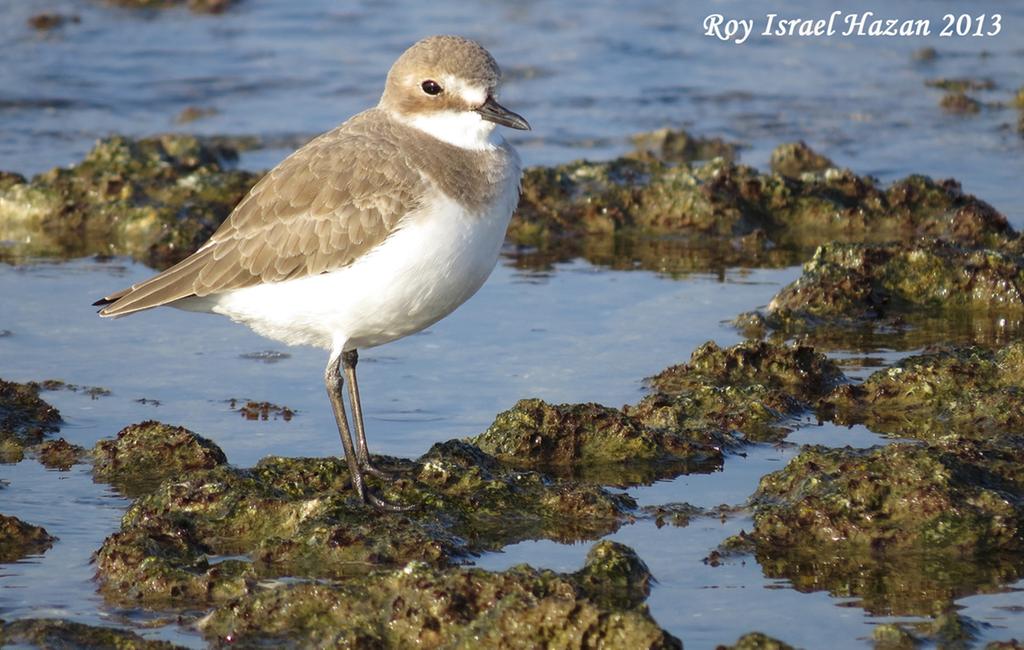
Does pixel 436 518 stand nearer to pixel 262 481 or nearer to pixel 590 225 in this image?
pixel 262 481

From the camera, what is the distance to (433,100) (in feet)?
25.0

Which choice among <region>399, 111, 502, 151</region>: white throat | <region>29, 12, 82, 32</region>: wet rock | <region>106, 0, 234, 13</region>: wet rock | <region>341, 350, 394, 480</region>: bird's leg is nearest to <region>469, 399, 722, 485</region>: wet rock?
<region>341, 350, 394, 480</region>: bird's leg

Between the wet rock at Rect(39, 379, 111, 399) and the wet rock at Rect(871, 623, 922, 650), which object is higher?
the wet rock at Rect(39, 379, 111, 399)

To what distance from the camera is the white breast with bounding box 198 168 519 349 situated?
7145mm

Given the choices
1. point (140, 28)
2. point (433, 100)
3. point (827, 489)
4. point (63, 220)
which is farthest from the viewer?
point (140, 28)

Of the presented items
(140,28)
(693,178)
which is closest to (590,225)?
(693,178)

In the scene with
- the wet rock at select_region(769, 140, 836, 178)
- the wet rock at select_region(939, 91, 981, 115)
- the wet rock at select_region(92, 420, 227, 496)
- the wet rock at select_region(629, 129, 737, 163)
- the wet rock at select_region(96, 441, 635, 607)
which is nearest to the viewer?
the wet rock at select_region(96, 441, 635, 607)

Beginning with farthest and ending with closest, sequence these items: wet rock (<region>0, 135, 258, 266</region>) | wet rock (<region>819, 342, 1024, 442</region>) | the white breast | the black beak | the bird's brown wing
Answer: wet rock (<region>0, 135, 258, 266</region>) < wet rock (<region>819, 342, 1024, 442</region>) < the black beak < the bird's brown wing < the white breast

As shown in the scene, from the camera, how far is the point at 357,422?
25.6 feet

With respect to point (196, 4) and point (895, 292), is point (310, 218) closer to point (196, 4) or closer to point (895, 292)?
point (895, 292)

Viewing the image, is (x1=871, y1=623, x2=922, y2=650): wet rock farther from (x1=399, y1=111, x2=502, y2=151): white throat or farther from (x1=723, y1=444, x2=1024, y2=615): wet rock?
(x1=399, y1=111, x2=502, y2=151): white throat

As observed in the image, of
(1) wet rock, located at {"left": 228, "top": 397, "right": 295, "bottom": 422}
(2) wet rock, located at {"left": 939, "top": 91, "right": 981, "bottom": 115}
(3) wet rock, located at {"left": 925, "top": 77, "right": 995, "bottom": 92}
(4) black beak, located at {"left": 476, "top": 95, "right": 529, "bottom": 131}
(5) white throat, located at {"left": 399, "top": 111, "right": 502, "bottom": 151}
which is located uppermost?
(3) wet rock, located at {"left": 925, "top": 77, "right": 995, "bottom": 92}

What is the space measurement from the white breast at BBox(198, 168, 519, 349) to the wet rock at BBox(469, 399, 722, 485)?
2.54 feet

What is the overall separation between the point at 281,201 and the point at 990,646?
398 centimetres
